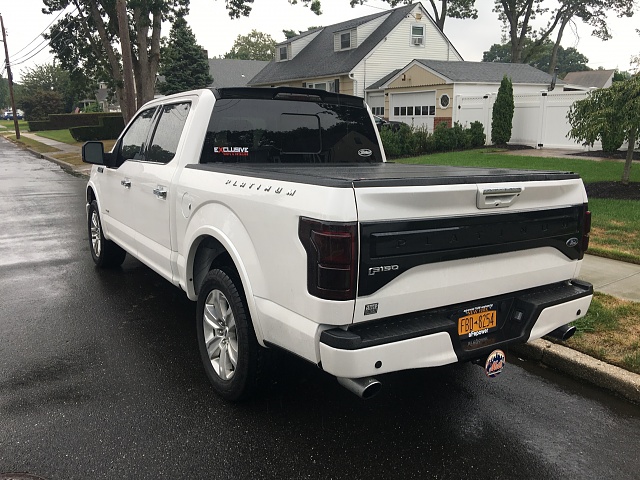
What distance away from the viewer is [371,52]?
107 feet

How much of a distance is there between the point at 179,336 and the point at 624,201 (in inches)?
319

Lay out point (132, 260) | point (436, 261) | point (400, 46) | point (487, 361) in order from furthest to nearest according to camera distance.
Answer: point (400, 46)
point (132, 260)
point (487, 361)
point (436, 261)

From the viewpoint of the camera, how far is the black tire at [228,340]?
3.24m

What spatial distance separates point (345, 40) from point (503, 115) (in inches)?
698

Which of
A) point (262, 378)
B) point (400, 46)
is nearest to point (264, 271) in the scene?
point (262, 378)

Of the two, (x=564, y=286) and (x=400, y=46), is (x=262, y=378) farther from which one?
(x=400, y=46)

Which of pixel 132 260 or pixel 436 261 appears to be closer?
pixel 436 261

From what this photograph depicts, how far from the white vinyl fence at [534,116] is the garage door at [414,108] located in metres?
3.27

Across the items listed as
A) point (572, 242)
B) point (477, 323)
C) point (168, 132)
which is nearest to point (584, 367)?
point (572, 242)

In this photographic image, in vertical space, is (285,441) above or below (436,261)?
below

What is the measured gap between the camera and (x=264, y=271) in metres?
2.98

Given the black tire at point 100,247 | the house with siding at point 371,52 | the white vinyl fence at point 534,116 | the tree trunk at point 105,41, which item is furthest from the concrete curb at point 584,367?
the house with siding at point 371,52

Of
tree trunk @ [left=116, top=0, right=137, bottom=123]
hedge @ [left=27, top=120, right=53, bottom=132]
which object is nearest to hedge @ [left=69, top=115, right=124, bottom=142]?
tree trunk @ [left=116, top=0, right=137, bottom=123]

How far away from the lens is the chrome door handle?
4258mm
